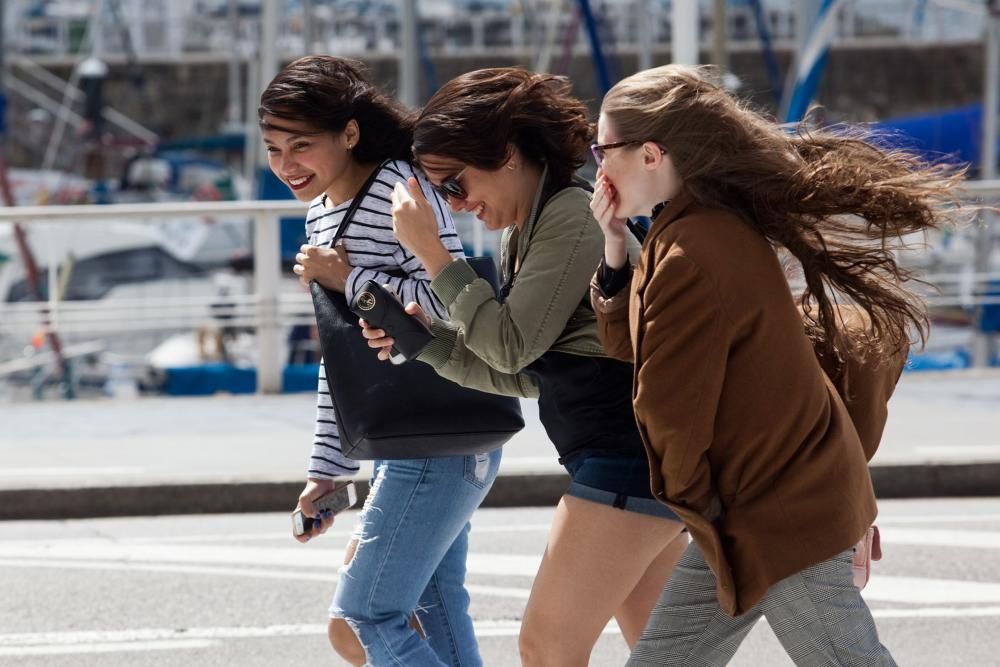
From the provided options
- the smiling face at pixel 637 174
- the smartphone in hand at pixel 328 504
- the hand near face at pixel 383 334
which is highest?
the smiling face at pixel 637 174

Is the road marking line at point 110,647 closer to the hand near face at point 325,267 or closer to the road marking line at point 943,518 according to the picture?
the hand near face at point 325,267

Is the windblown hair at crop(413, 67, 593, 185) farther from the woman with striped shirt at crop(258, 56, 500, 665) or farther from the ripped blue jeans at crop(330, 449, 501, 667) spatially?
the ripped blue jeans at crop(330, 449, 501, 667)

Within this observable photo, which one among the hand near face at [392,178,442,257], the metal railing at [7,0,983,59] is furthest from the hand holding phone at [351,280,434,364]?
the metal railing at [7,0,983,59]

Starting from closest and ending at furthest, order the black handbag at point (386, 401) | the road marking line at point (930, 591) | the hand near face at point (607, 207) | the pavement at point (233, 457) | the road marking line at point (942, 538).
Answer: the hand near face at point (607, 207) → the black handbag at point (386, 401) → the road marking line at point (930, 591) → the road marking line at point (942, 538) → the pavement at point (233, 457)

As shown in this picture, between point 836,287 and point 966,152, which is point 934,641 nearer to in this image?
point 836,287

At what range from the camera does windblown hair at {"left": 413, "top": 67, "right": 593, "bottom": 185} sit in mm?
3240

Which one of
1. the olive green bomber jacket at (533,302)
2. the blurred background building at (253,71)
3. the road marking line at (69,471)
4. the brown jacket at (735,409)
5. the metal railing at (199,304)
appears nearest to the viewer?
the brown jacket at (735,409)

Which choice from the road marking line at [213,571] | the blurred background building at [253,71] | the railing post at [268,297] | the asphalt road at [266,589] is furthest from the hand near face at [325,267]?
the blurred background building at [253,71]

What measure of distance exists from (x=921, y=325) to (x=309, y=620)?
306 cm

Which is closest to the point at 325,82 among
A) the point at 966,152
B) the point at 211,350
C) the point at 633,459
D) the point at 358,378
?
the point at 358,378

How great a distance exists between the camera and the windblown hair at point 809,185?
2885mm

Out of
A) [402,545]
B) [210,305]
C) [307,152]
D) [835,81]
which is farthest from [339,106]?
[835,81]

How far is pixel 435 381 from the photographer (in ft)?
11.4

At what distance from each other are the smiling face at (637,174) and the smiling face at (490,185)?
0.39 m
